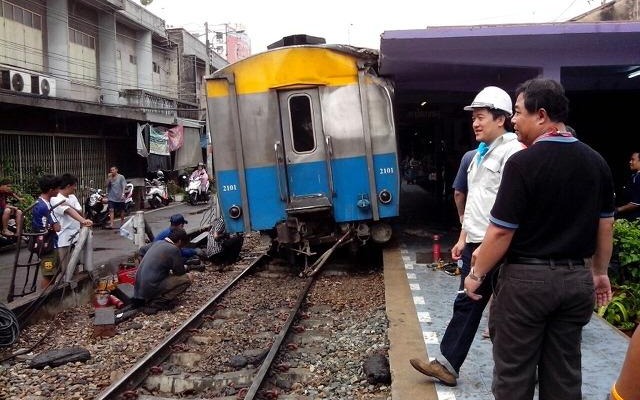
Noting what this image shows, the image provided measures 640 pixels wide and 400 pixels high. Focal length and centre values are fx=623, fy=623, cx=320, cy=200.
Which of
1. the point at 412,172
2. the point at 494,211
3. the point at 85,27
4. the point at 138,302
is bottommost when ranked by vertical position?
the point at 138,302

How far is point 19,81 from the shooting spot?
15.1 metres

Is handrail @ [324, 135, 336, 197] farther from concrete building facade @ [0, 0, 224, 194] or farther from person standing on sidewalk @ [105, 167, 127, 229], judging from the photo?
person standing on sidewalk @ [105, 167, 127, 229]

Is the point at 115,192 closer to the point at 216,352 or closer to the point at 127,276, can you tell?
the point at 127,276

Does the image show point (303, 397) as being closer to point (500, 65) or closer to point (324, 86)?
point (324, 86)

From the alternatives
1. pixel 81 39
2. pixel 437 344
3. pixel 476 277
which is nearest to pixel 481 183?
pixel 476 277

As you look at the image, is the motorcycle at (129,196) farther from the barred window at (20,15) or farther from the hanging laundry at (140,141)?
the barred window at (20,15)

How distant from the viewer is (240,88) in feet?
29.8

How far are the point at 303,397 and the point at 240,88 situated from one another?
5.27 metres

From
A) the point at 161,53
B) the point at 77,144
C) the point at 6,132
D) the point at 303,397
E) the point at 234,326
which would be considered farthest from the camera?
the point at 161,53

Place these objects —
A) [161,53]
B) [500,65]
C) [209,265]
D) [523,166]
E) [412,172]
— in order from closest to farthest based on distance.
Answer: [523,166] < [500,65] < [209,265] < [412,172] < [161,53]

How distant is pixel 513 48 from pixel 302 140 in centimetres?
320

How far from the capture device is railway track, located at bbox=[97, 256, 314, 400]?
533 cm

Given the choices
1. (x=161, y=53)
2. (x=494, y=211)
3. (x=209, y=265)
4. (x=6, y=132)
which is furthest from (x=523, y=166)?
(x=161, y=53)

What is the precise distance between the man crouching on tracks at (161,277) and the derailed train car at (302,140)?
1.33 metres
